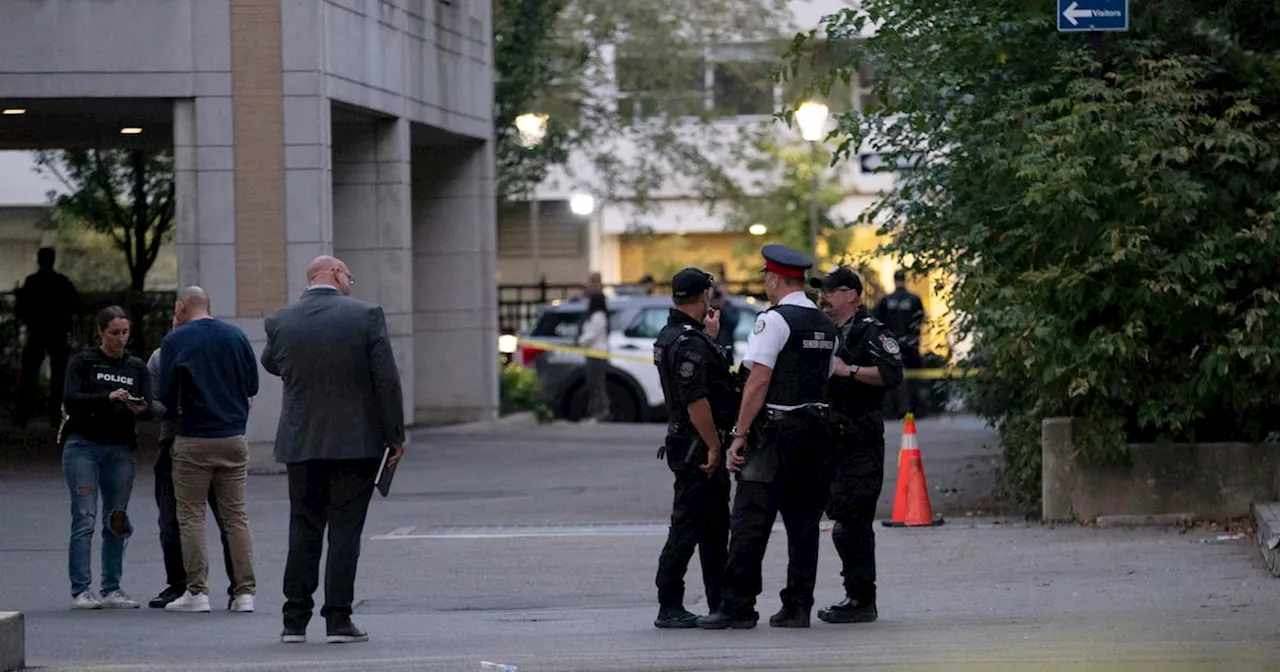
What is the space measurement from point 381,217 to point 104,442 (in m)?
9.82

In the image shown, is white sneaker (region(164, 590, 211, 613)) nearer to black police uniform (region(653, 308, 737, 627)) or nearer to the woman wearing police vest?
the woman wearing police vest

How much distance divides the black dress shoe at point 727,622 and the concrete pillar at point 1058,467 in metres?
4.67

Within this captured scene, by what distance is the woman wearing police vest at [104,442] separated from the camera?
10.9 m

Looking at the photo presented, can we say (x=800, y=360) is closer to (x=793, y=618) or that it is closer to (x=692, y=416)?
(x=692, y=416)

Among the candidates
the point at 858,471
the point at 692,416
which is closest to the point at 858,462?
the point at 858,471

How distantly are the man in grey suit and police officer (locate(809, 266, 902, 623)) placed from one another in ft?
7.32

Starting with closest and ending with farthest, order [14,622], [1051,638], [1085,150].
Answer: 1. [14,622]
2. [1051,638]
3. [1085,150]

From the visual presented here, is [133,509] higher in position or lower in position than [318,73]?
lower

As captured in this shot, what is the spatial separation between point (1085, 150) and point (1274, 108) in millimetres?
1655

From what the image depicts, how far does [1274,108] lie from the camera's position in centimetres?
1422

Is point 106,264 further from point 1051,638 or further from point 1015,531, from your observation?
point 1051,638

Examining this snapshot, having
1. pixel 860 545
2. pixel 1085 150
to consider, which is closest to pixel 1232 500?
pixel 1085 150

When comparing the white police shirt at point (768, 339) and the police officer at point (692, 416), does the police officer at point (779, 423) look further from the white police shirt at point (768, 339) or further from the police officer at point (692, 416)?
the police officer at point (692, 416)

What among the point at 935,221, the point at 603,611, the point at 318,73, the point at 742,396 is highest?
the point at 318,73
